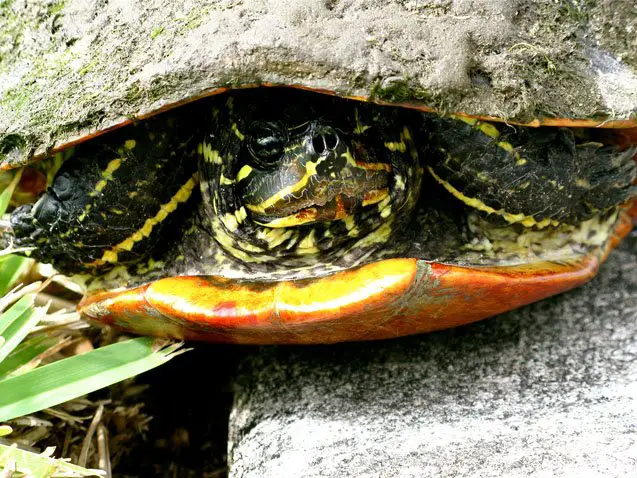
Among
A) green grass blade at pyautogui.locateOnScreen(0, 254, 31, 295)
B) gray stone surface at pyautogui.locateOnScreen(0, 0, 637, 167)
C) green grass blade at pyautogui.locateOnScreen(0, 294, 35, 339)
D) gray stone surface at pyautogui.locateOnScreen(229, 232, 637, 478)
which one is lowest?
gray stone surface at pyautogui.locateOnScreen(229, 232, 637, 478)

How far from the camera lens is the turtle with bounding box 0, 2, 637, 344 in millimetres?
1632

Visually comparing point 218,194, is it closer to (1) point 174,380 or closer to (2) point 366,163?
(2) point 366,163

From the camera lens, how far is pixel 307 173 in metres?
1.67

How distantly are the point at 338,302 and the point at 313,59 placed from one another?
0.57 meters

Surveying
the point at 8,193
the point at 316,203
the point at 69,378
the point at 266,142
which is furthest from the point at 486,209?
the point at 8,193

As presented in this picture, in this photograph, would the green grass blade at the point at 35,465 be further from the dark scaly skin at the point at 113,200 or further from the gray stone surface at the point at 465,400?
the dark scaly skin at the point at 113,200

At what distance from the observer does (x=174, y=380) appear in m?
2.39

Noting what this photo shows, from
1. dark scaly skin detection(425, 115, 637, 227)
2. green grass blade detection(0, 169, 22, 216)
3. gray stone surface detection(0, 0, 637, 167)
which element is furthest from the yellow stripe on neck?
green grass blade detection(0, 169, 22, 216)

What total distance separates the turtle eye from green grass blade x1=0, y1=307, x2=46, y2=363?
70 cm

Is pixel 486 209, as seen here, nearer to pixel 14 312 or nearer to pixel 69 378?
pixel 69 378

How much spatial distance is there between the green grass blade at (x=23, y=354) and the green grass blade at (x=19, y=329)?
13cm

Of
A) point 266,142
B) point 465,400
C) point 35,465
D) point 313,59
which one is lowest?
point 465,400

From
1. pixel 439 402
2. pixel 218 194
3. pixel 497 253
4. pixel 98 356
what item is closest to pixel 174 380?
pixel 98 356

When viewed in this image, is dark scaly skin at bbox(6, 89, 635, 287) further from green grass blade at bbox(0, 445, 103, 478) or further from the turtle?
green grass blade at bbox(0, 445, 103, 478)
